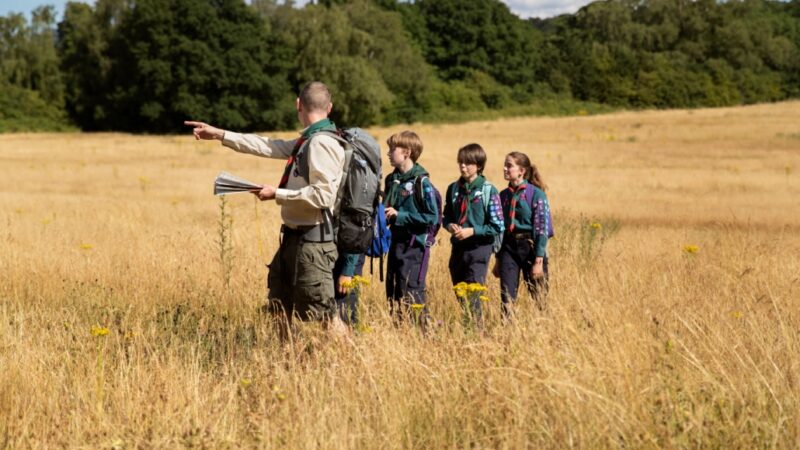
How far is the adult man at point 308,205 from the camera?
16.2ft

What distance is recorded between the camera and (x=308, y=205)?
198 inches

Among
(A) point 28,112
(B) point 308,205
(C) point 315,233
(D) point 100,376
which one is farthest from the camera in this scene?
(A) point 28,112

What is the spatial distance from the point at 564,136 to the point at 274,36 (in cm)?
2852

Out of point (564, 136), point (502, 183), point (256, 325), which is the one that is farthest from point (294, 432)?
point (564, 136)

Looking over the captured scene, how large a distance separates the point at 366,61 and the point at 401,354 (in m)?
61.2

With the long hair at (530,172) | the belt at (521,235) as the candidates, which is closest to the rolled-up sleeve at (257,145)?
the long hair at (530,172)

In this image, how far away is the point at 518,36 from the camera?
281 feet

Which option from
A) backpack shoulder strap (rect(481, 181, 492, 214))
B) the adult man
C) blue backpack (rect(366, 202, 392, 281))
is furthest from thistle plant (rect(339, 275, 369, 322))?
backpack shoulder strap (rect(481, 181, 492, 214))

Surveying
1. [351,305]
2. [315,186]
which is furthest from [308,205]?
[351,305]


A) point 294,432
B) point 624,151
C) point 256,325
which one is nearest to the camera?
point 294,432

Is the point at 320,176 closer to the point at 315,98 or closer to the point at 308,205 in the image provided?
the point at 308,205

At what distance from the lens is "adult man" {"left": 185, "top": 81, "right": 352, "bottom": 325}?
16.2ft

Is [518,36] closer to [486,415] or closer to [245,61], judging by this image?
[245,61]

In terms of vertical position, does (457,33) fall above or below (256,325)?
above
